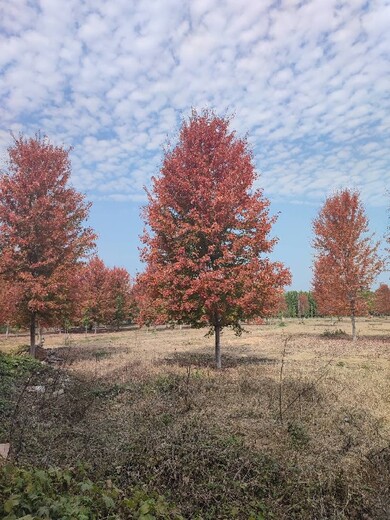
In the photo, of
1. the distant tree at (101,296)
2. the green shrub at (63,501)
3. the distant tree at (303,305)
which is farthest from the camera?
the distant tree at (303,305)

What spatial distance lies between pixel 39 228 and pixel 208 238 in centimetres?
730

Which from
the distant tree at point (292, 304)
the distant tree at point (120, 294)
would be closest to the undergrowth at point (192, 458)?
the distant tree at point (120, 294)

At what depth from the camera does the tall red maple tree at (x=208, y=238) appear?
12211 millimetres

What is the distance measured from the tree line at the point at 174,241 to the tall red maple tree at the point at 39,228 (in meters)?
0.04

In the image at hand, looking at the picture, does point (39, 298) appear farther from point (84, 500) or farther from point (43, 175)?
point (84, 500)

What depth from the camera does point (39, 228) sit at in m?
15.8

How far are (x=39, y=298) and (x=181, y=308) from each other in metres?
6.52

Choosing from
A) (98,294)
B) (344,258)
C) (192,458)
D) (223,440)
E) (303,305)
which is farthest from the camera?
(303,305)

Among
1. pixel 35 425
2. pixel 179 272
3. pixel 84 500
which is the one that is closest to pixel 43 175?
pixel 179 272

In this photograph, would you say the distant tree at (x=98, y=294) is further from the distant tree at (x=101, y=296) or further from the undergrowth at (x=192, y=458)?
the undergrowth at (x=192, y=458)

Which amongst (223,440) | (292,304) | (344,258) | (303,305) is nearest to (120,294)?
(344,258)

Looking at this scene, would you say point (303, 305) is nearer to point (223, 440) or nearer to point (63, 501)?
point (223, 440)

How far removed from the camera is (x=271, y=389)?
957 centimetres

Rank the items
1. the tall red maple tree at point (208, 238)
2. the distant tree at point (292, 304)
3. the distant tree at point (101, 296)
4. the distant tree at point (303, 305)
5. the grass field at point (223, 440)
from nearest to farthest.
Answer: the grass field at point (223, 440) < the tall red maple tree at point (208, 238) < the distant tree at point (101, 296) < the distant tree at point (303, 305) < the distant tree at point (292, 304)
